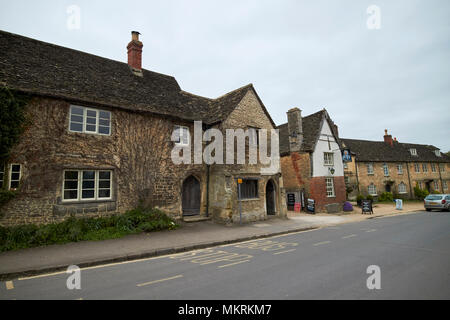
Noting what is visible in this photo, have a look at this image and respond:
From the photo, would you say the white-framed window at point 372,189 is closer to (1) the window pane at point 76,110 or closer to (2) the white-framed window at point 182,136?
(2) the white-framed window at point 182,136

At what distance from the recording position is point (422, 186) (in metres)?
37.0

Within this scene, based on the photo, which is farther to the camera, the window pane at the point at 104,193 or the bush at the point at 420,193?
the bush at the point at 420,193

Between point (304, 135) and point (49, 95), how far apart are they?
19648 millimetres

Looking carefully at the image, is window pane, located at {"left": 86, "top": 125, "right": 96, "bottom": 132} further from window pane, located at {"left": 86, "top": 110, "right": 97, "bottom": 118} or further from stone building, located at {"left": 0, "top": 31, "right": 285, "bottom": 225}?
window pane, located at {"left": 86, "top": 110, "right": 97, "bottom": 118}

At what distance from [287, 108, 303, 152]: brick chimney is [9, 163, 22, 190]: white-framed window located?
1954 centimetres

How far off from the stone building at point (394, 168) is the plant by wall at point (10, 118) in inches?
1229

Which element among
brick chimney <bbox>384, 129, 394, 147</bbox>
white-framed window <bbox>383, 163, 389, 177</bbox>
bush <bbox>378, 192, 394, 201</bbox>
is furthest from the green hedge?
brick chimney <bbox>384, 129, 394, 147</bbox>

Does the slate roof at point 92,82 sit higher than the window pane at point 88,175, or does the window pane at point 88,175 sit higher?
the slate roof at point 92,82

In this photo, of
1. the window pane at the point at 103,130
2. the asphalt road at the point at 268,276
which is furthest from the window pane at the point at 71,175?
the asphalt road at the point at 268,276

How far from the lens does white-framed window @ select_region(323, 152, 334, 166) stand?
2214 centimetres

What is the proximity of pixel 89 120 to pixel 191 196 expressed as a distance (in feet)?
22.0

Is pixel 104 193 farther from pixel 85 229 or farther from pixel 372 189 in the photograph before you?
pixel 372 189

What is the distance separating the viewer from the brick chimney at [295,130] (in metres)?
21.8

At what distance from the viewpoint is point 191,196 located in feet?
45.8
